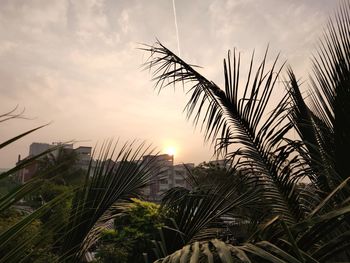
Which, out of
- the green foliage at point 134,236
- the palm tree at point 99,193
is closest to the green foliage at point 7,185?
the palm tree at point 99,193

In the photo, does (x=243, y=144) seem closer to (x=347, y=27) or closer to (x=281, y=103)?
(x=281, y=103)

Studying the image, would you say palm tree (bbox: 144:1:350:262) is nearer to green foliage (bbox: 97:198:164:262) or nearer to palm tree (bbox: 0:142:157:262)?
palm tree (bbox: 0:142:157:262)

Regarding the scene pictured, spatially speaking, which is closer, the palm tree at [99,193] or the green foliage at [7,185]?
the green foliage at [7,185]

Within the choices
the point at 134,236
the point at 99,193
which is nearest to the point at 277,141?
the point at 99,193

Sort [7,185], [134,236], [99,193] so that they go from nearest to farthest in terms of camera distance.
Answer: [7,185]
[99,193]
[134,236]

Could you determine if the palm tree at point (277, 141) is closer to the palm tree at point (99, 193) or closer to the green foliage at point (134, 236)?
the palm tree at point (99, 193)

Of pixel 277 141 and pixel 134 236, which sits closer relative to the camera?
pixel 277 141

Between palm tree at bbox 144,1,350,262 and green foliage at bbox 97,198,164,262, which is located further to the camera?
green foliage at bbox 97,198,164,262

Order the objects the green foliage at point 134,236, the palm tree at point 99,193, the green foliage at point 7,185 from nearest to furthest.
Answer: the green foliage at point 7,185 < the palm tree at point 99,193 < the green foliage at point 134,236

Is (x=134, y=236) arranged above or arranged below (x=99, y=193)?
below

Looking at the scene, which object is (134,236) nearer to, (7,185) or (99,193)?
(99,193)

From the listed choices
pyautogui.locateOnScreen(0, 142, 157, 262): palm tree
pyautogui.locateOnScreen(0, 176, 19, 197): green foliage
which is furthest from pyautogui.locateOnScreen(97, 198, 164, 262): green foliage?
pyautogui.locateOnScreen(0, 176, 19, 197): green foliage

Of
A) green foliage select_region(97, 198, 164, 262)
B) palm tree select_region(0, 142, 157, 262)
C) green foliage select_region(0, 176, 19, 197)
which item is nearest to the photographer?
green foliage select_region(0, 176, 19, 197)

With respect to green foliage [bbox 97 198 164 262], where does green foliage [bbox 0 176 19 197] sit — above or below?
above
